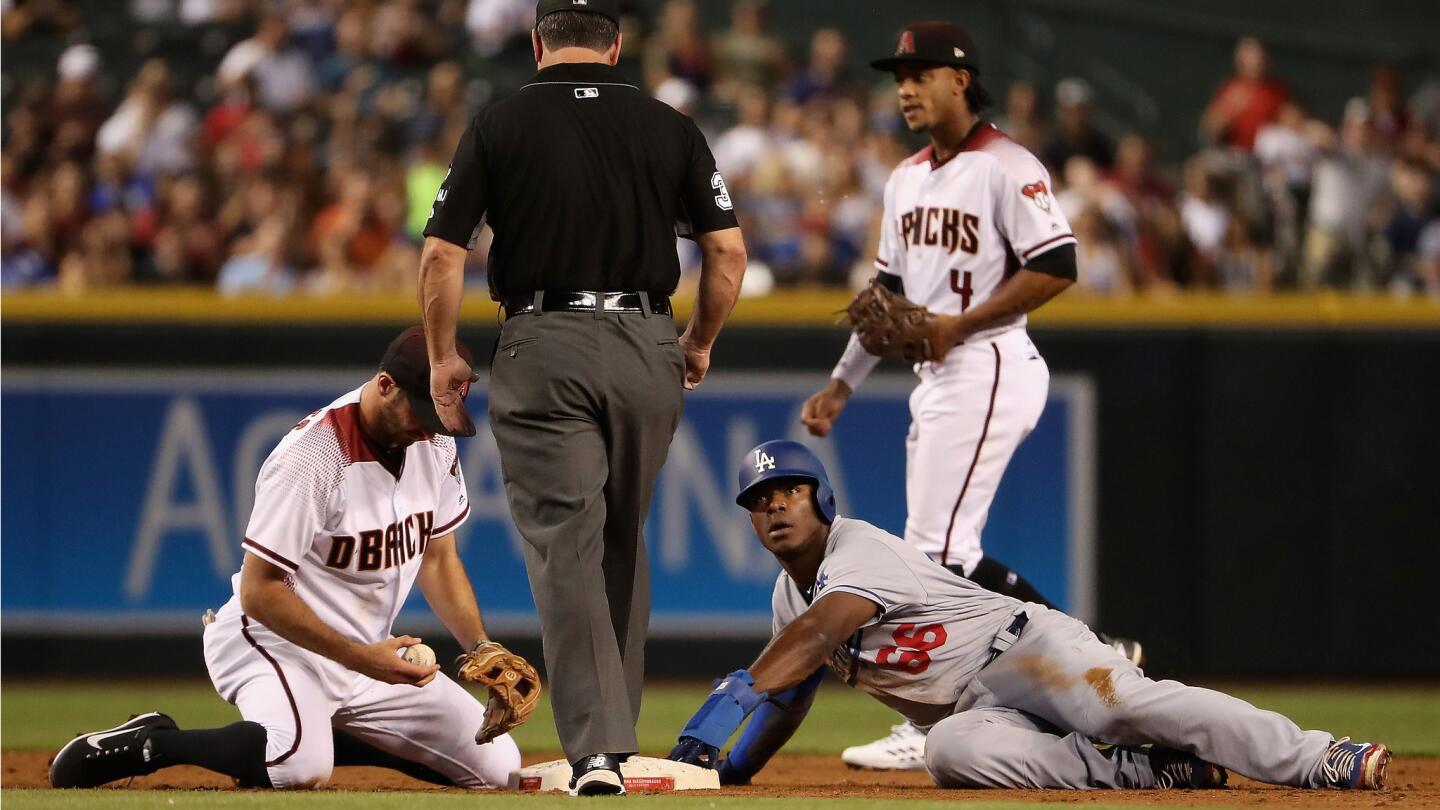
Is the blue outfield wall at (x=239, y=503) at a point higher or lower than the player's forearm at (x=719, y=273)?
lower

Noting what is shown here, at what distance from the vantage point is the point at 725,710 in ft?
16.1

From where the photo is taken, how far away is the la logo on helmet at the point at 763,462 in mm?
5285

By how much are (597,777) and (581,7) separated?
1916 mm

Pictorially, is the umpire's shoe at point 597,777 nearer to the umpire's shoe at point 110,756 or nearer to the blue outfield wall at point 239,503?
the umpire's shoe at point 110,756

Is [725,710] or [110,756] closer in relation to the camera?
[725,710]

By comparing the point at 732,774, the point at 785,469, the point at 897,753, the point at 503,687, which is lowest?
the point at 897,753

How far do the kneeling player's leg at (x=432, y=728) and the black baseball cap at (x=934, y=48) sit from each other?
8.26ft

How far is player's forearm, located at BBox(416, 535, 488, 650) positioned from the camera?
18.1ft

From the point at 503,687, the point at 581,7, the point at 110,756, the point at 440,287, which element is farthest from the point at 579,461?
the point at 110,756

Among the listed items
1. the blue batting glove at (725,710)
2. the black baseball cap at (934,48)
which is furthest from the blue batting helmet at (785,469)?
the black baseball cap at (934,48)

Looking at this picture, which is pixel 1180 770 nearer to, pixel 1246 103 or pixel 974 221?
pixel 974 221

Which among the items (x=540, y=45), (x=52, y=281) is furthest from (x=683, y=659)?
(x=540, y=45)

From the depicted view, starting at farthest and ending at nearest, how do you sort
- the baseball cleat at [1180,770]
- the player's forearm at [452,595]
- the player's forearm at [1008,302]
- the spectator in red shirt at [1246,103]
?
1. the spectator in red shirt at [1246,103]
2. the player's forearm at [1008,302]
3. the player's forearm at [452,595]
4. the baseball cleat at [1180,770]

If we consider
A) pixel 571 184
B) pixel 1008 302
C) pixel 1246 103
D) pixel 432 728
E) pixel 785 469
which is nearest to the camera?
pixel 571 184
